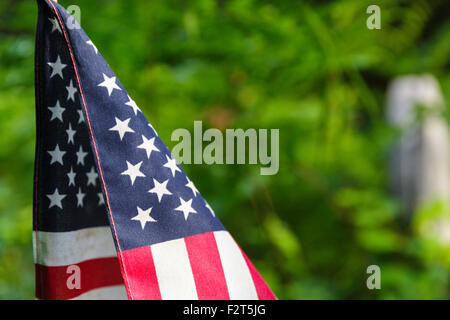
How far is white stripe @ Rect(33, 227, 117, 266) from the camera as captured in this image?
0.40m

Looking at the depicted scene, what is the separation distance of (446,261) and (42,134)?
1.15 metres

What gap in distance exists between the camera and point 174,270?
344 mm

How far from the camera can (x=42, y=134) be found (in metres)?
0.38

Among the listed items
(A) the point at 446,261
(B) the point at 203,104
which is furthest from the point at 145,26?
(A) the point at 446,261

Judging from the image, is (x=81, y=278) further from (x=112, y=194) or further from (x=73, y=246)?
(x=112, y=194)

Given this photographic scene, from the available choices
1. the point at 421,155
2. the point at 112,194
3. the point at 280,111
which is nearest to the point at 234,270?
the point at 112,194

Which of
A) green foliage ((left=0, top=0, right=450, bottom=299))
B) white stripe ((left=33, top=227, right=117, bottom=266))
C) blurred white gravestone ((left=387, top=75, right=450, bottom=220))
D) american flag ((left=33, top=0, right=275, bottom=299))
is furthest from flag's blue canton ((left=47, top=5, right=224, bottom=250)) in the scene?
blurred white gravestone ((left=387, top=75, right=450, bottom=220))

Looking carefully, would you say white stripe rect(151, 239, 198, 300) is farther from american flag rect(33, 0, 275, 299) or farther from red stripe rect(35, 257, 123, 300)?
red stripe rect(35, 257, 123, 300)

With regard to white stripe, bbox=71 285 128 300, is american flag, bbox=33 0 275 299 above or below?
above

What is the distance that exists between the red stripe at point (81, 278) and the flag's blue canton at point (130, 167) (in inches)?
5.2

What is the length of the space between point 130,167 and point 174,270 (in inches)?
4.1

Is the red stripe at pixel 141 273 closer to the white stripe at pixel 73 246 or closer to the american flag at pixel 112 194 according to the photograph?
the american flag at pixel 112 194

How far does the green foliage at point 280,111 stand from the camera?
0.75 meters
